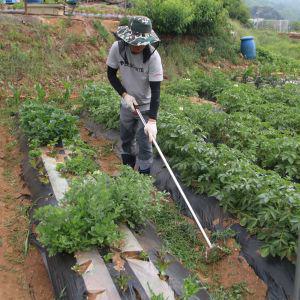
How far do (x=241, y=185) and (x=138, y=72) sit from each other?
147 centimetres

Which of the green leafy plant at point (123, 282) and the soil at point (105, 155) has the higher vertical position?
the green leafy plant at point (123, 282)

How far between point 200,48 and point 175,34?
3.07ft

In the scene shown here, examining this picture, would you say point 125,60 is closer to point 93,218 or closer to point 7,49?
point 93,218

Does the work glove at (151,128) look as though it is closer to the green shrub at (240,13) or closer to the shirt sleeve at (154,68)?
the shirt sleeve at (154,68)

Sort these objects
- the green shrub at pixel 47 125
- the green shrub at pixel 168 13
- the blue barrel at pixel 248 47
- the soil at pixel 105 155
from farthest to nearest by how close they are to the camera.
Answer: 1. the blue barrel at pixel 248 47
2. the green shrub at pixel 168 13
3. the soil at pixel 105 155
4. the green shrub at pixel 47 125

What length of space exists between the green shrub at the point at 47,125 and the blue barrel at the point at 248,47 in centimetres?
946

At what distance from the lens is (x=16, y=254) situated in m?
3.68

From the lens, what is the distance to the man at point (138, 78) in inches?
156

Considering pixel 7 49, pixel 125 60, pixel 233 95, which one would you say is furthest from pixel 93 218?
pixel 7 49

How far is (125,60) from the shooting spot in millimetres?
4254

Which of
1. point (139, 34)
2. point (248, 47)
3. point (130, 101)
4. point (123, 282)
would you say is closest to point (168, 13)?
point (248, 47)

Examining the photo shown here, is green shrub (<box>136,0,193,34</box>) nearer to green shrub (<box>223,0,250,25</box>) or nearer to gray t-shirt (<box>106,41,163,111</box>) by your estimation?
gray t-shirt (<box>106,41,163,111</box>)

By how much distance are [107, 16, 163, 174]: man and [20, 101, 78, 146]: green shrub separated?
994 mm

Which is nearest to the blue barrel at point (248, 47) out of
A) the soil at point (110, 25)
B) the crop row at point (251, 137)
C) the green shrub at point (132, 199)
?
the soil at point (110, 25)
